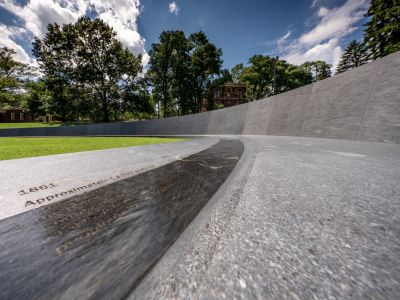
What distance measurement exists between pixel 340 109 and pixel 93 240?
31.4 feet

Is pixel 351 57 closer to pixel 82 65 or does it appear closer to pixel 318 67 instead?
pixel 318 67

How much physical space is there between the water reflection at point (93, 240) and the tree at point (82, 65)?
31336mm

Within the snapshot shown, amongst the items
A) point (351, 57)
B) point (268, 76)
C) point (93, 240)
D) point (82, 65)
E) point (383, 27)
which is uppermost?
point (351, 57)

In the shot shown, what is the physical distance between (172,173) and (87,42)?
35.2 m

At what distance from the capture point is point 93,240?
0.88m

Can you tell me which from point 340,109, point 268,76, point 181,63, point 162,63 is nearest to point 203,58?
point 181,63

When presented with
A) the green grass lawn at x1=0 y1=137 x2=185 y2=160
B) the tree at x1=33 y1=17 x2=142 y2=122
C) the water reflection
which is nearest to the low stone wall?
the water reflection

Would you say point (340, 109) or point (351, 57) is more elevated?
point (351, 57)

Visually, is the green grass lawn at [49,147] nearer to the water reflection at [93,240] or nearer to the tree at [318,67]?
the water reflection at [93,240]

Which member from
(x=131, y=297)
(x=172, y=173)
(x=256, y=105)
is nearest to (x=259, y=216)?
(x=131, y=297)

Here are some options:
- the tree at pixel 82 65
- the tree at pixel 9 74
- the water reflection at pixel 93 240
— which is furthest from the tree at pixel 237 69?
the water reflection at pixel 93 240

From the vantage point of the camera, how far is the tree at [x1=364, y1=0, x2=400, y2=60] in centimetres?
2214

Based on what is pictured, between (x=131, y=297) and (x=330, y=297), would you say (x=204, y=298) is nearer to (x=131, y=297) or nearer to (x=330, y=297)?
(x=131, y=297)

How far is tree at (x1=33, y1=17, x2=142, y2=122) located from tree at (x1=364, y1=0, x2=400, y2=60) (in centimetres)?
3699
